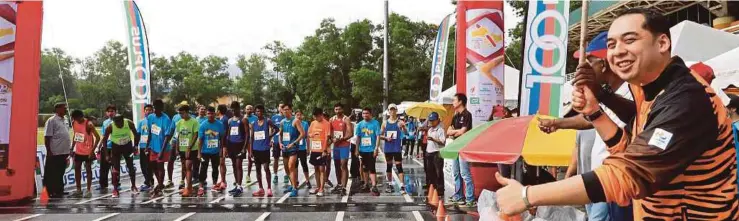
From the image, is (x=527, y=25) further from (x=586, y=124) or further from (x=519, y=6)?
(x=519, y=6)

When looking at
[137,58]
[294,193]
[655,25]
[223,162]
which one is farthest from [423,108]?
[655,25]

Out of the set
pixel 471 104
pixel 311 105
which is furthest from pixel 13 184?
pixel 311 105

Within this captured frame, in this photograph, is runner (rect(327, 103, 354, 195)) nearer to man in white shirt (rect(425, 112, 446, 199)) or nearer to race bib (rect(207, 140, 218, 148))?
man in white shirt (rect(425, 112, 446, 199))

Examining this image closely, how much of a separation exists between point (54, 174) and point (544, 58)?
9.15m

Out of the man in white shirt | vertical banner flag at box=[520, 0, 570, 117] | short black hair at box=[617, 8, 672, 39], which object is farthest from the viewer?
the man in white shirt

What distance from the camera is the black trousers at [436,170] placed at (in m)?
9.92

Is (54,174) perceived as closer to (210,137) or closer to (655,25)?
(210,137)

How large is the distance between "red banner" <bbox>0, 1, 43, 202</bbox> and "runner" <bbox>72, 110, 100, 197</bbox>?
Result: 3.55 feet

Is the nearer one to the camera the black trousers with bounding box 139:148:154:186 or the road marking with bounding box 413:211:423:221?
the road marking with bounding box 413:211:423:221

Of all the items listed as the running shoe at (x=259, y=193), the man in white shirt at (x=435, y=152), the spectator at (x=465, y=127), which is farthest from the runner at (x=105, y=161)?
the spectator at (x=465, y=127)

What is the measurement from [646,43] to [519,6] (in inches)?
1254

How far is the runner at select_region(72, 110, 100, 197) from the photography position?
35.6 feet

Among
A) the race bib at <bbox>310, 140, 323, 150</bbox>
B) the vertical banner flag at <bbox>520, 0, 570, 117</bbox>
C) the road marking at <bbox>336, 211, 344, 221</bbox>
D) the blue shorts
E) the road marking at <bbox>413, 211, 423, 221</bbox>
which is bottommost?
the road marking at <bbox>336, 211, 344, 221</bbox>

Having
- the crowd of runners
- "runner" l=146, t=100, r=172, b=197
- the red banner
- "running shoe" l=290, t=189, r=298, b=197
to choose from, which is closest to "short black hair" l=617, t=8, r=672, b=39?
the crowd of runners
